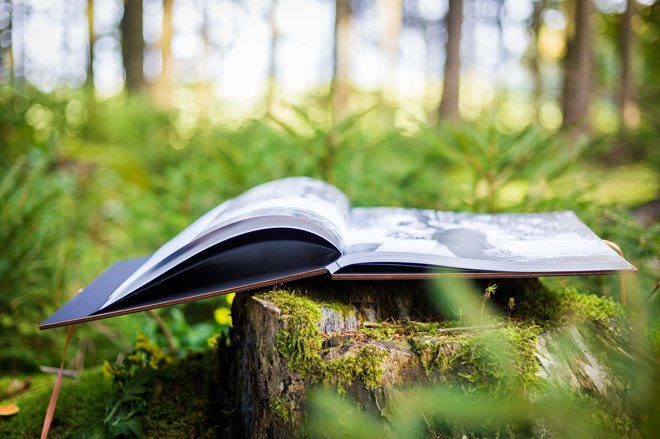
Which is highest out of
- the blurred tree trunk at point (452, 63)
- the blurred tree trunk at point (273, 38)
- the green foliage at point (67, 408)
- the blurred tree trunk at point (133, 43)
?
the blurred tree trunk at point (273, 38)

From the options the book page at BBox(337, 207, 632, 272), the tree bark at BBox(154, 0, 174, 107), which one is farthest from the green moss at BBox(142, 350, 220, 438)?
the tree bark at BBox(154, 0, 174, 107)

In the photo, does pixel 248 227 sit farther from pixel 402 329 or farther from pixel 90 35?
pixel 90 35

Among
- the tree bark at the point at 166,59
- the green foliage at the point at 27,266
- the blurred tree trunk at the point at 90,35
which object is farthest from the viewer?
the blurred tree trunk at the point at 90,35

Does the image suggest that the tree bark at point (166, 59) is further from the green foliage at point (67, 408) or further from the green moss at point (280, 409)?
the green moss at point (280, 409)

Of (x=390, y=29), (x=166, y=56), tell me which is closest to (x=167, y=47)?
(x=166, y=56)

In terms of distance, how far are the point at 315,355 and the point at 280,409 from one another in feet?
0.44

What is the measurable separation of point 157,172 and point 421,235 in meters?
4.94

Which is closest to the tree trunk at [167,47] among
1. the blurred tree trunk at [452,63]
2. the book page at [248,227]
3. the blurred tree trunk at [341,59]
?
the blurred tree trunk at [341,59]

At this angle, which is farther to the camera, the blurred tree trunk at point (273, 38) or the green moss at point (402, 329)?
the blurred tree trunk at point (273, 38)

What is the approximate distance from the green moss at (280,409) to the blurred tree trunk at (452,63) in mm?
5953

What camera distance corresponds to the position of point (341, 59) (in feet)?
25.9

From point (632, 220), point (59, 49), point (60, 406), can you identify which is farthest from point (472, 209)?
point (59, 49)

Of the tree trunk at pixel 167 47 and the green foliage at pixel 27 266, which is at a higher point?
the tree trunk at pixel 167 47

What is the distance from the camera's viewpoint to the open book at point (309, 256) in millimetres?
990
